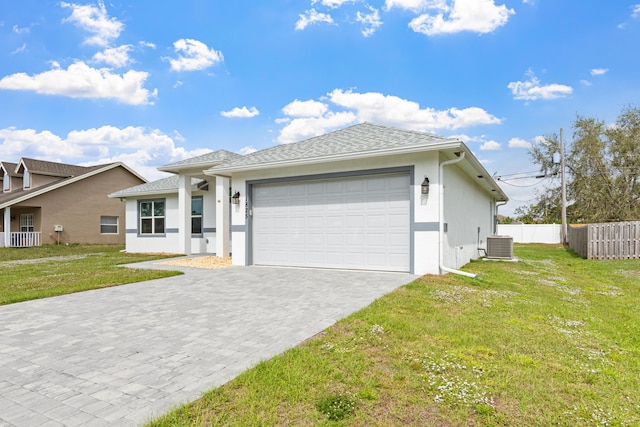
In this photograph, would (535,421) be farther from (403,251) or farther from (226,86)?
(226,86)

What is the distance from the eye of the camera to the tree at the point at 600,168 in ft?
87.8

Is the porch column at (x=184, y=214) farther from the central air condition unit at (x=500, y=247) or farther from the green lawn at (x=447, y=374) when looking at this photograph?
the central air condition unit at (x=500, y=247)

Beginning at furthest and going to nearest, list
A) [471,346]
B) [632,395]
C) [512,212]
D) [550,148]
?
[512,212], [550,148], [471,346], [632,395]

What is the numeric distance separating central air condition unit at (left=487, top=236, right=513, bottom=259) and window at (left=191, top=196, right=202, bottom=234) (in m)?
12.2

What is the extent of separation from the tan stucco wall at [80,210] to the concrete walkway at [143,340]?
59.8ft

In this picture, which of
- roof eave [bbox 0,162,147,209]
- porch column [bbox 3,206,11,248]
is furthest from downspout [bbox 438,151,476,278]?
porch column [bbox 3,206,11,248]

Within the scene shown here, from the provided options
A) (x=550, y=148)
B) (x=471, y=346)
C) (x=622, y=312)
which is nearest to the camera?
(x=471, y=346)

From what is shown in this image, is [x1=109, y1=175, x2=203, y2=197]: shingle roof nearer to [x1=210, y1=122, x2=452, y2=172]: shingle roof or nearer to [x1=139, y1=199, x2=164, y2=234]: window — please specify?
[x1=139, y1=199, x2=164, y2=234]: window

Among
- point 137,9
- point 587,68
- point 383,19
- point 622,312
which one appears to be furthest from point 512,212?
point 137,9

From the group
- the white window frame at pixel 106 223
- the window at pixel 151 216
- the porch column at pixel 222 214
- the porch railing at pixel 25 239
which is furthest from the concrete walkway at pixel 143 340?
the white window frame at pixel 106 223

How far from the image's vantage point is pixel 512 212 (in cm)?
3769

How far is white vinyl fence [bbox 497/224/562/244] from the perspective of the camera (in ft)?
89.8

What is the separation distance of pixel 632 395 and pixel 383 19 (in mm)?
11154

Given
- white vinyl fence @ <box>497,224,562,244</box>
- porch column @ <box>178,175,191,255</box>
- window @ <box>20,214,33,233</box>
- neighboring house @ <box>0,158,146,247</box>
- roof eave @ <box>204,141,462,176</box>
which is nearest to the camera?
roof eave @ <box>204,141,462,176</box>
